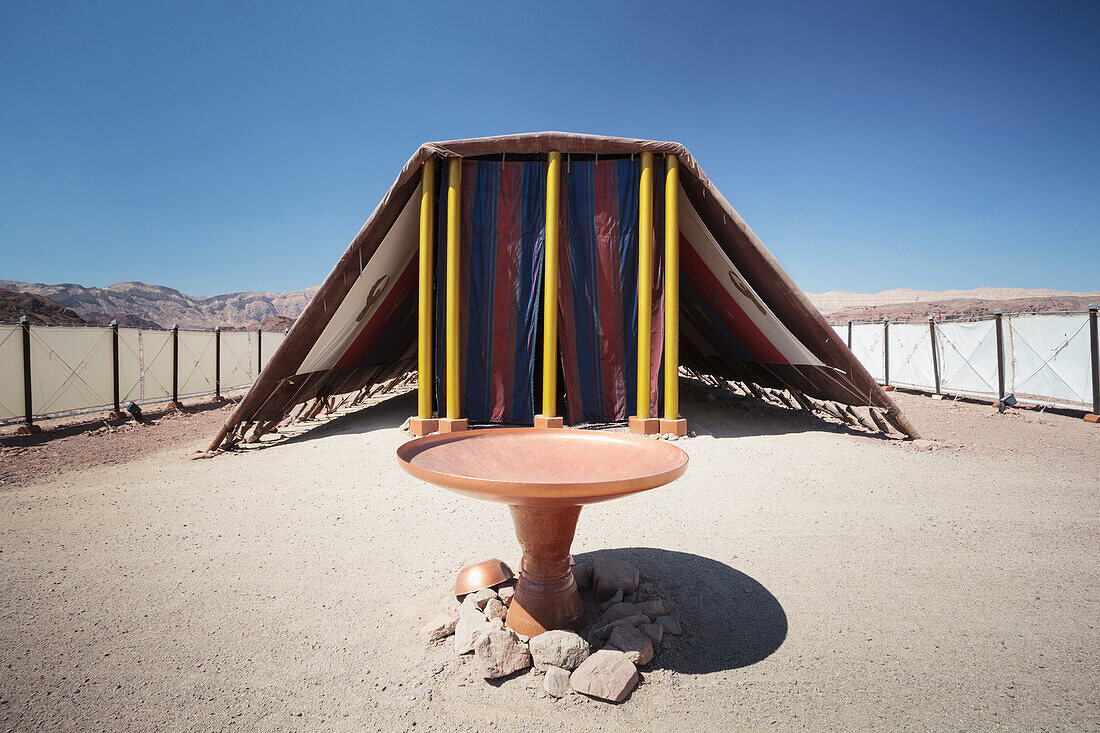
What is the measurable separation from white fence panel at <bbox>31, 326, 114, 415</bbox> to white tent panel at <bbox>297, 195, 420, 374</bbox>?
5.64 metres

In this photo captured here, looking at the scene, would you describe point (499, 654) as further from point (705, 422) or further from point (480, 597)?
point (705, 422)

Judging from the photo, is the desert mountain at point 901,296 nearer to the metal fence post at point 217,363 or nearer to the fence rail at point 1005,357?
the fence rail at point 1005,357

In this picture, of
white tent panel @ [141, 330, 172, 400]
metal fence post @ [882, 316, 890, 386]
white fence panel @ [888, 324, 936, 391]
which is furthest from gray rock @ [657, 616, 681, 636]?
metal fence post @ [882, 316, 890, 386]

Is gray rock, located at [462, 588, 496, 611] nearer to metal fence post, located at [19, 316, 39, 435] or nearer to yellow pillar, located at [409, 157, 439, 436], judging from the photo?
yellow pillar, located at [409, 157, 439, 436]

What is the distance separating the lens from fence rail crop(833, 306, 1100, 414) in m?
9.45

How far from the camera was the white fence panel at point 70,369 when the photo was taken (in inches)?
351

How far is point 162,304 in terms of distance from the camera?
226 ft

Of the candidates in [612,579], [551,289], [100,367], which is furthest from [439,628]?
[100,367]

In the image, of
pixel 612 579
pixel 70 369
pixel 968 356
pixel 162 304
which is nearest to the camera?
pixel 612 579

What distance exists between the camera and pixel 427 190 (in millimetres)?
6988

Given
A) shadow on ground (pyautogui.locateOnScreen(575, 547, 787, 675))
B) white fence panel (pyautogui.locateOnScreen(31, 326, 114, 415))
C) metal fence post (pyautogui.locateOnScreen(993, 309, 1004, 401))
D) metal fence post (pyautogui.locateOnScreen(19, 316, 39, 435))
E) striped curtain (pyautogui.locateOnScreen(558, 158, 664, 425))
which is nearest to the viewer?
shadow on ground (pyautogui.locateOnScreen(575, 547, 787, 675))

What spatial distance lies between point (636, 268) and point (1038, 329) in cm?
941

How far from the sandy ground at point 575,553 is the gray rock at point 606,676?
0.05 meters

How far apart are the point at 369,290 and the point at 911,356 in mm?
14824
